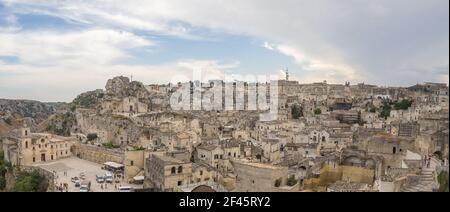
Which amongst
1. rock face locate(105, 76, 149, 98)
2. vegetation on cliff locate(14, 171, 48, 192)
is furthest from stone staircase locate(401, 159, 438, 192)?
rock face locate(105, 76, 149, 98)

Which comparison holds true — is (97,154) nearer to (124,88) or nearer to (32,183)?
(32,183)

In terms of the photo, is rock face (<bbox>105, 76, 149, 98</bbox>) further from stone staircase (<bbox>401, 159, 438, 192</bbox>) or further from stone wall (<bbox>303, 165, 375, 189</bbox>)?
stone staircase (<bbox>401, 159, 438, 192</bbox>)

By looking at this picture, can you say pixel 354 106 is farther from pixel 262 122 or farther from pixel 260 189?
pixel 260 189

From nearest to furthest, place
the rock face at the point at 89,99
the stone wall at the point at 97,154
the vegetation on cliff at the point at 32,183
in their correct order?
the vegetation on cliff at the point at 32,183, the stone wall at the point at 97,154, the rock face at the point at 89,99

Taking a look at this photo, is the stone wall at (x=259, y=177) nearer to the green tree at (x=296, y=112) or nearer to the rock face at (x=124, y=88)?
the green tree at (x=296, y=112)

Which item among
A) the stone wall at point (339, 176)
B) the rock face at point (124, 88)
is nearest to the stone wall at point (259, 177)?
the stone wall at point (339, 176)

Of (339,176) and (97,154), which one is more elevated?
(339,176)

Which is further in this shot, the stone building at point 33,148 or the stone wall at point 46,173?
the stone building at point 33,148

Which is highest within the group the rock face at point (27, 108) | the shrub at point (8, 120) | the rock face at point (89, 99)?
the rock face at point (89, 99)

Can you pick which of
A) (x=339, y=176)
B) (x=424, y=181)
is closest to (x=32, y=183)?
(x=339, y=176)

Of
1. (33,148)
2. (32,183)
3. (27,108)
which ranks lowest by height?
(32,183)

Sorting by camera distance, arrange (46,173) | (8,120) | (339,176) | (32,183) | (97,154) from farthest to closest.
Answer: (8,120) → (97,154) → (46,173) → (32,183) → (339,176)

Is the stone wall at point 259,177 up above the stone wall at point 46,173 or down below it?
above
